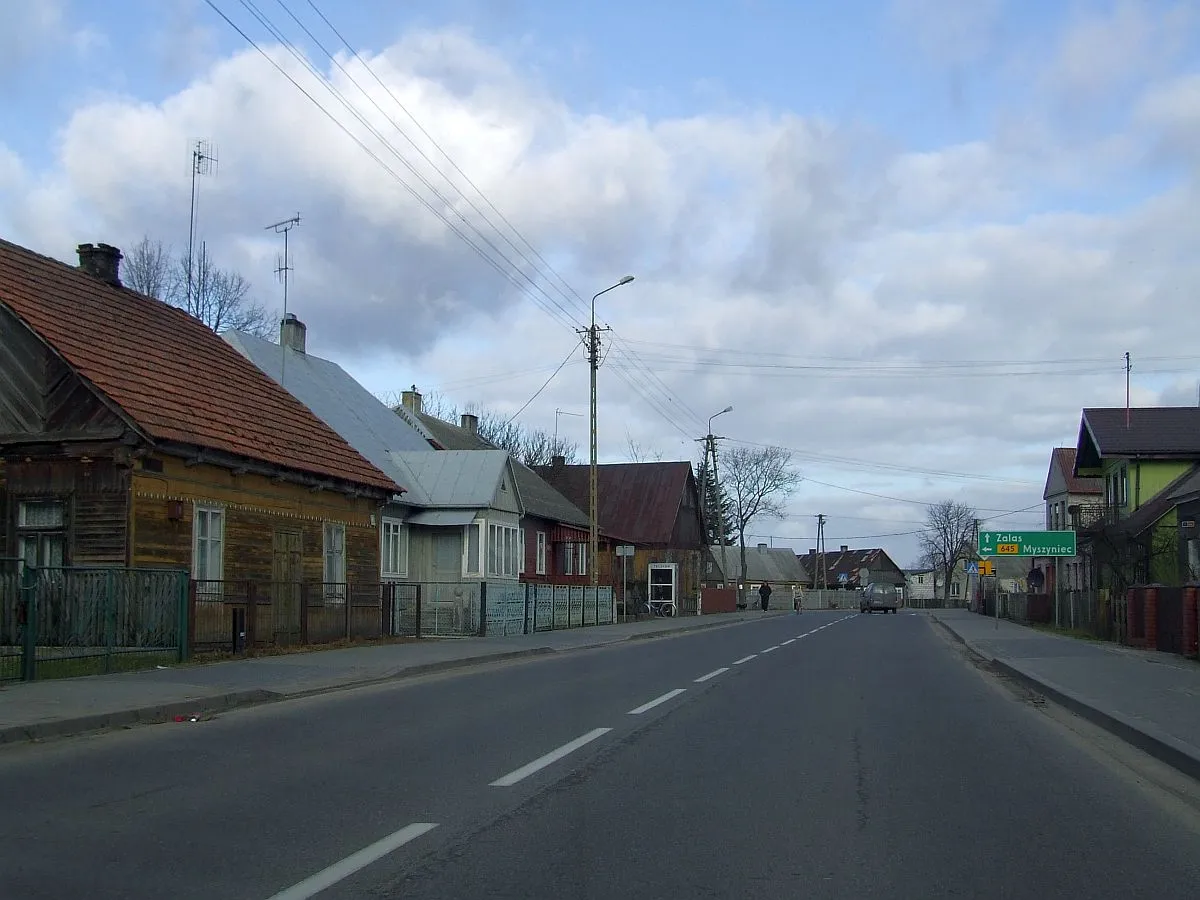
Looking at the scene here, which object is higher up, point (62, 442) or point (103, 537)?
point (62, 442)

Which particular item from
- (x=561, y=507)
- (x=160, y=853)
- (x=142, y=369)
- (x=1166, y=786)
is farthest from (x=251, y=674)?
(x=561, y=507)

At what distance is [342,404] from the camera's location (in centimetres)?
3841

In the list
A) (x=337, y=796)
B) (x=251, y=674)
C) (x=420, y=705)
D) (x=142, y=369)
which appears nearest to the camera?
(x=337, y=796)

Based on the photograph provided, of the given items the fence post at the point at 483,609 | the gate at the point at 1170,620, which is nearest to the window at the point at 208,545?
the fence post at the point at 483,609

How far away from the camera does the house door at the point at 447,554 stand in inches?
1314

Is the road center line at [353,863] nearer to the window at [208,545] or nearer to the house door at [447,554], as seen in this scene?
the window at [208,545]

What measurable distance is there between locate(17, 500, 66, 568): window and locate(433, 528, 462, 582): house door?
13244mm

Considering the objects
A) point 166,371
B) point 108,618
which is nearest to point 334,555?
point 166,371

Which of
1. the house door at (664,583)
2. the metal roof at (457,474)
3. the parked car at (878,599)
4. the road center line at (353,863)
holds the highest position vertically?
the metal roof at (457,474)

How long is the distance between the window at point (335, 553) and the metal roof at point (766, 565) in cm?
8851

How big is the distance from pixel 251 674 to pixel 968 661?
14396mm

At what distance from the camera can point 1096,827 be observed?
7.61m

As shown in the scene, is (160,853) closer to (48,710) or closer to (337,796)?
(337,796)

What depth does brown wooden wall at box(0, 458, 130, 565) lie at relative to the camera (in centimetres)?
2056
